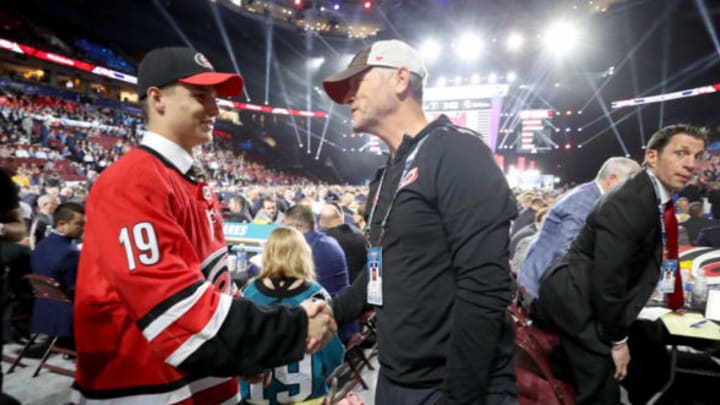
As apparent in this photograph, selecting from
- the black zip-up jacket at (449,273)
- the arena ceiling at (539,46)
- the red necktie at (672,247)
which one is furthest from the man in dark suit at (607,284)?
the arena ceiling at (539,46)

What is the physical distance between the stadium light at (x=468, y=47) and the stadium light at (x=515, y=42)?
1.87 metres

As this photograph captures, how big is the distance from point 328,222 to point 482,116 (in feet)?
33.1

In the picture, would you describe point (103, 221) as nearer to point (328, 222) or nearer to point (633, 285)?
point (633, 285)

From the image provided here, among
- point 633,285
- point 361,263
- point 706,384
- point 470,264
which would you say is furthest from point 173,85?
point 706,384

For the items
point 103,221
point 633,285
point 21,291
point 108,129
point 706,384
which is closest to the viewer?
point 103,221

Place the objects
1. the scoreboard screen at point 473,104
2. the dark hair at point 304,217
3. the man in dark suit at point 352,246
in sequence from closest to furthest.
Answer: the dark hair at point 304,217, the man in dark suit at point 352,246, the scoreboard screen at point 473,104

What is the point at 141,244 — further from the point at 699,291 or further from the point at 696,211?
the point at 696,211

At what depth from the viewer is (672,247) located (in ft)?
8.87

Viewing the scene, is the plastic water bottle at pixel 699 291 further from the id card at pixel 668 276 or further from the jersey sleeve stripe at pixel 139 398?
the jersey sleeve stripe at pixel 139 398

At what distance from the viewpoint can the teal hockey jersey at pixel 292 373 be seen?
2758 mm

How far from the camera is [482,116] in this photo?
1345cm

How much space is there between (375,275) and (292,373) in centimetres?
168

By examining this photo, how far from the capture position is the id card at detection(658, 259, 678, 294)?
2.72 meters

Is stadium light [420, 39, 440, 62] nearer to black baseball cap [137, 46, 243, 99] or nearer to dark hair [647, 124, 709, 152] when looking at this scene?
dark hair [647, 124, 709, 152]
